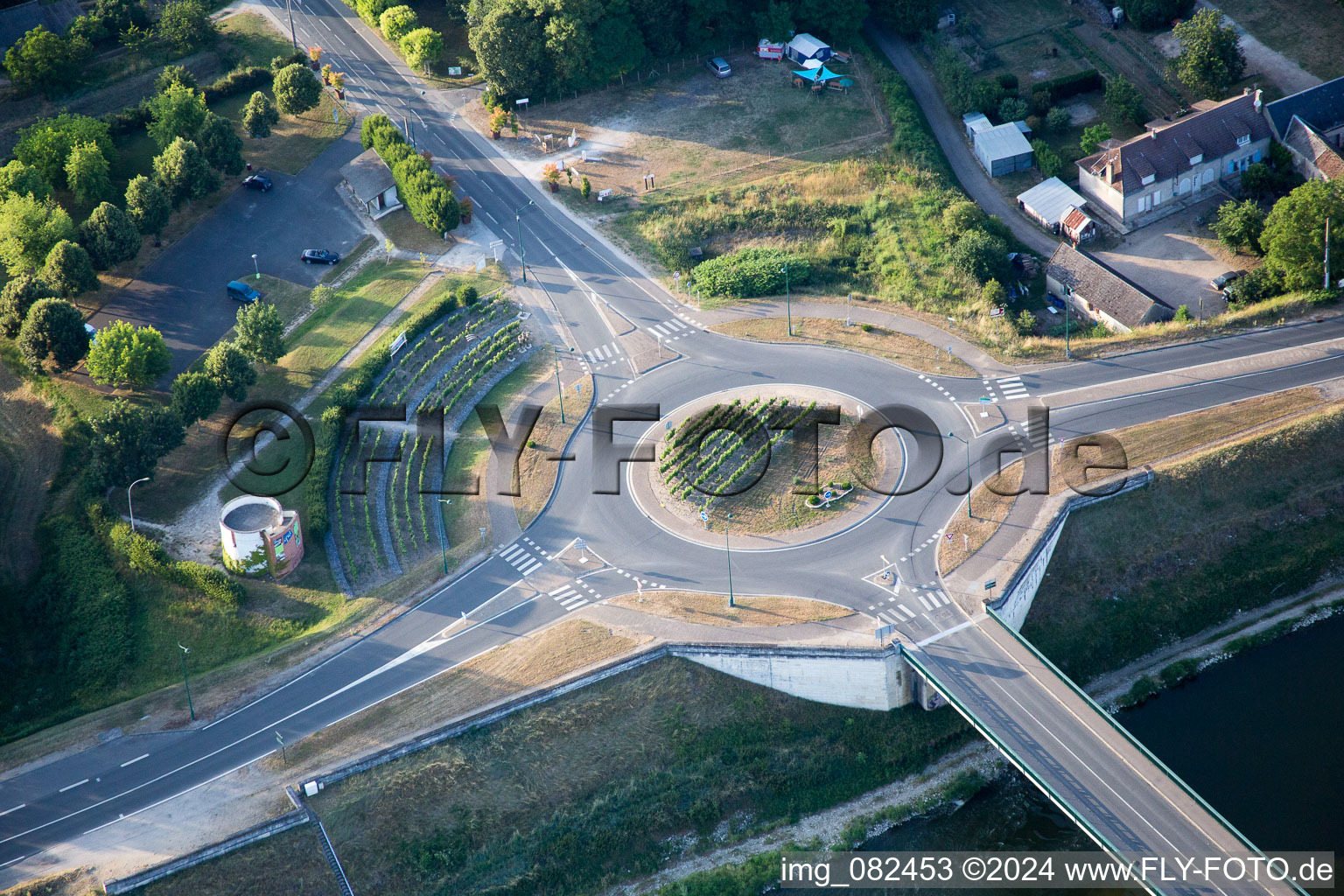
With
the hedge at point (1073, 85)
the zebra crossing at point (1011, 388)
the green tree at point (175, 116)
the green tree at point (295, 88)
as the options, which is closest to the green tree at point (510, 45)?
the green tree at point (295, 88)

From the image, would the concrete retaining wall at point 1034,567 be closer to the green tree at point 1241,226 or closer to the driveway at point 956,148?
the green tree at point 1241,226

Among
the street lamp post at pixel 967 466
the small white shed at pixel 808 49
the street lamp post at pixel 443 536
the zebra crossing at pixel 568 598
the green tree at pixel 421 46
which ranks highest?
the green tree at pixel 421 46

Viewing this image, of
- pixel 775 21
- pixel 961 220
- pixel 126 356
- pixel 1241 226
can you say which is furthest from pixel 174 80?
pixel 1241 226

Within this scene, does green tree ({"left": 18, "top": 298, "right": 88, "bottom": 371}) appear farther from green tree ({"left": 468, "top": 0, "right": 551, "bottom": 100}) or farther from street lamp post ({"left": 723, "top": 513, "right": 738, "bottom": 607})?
street lamp post ({"left": 723, "top": 513, "right": 738, "bottom": 607})

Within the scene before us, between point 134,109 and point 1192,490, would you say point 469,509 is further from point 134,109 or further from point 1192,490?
point 134,109

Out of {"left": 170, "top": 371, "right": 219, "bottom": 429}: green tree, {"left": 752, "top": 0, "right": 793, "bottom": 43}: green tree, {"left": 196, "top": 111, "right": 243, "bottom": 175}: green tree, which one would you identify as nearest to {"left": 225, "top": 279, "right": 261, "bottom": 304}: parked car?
{"left": 170, "top": 371, "right": 219, "bottom": 429}: green tree

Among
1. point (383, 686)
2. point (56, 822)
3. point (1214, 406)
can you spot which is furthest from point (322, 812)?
point (1214, 406)
